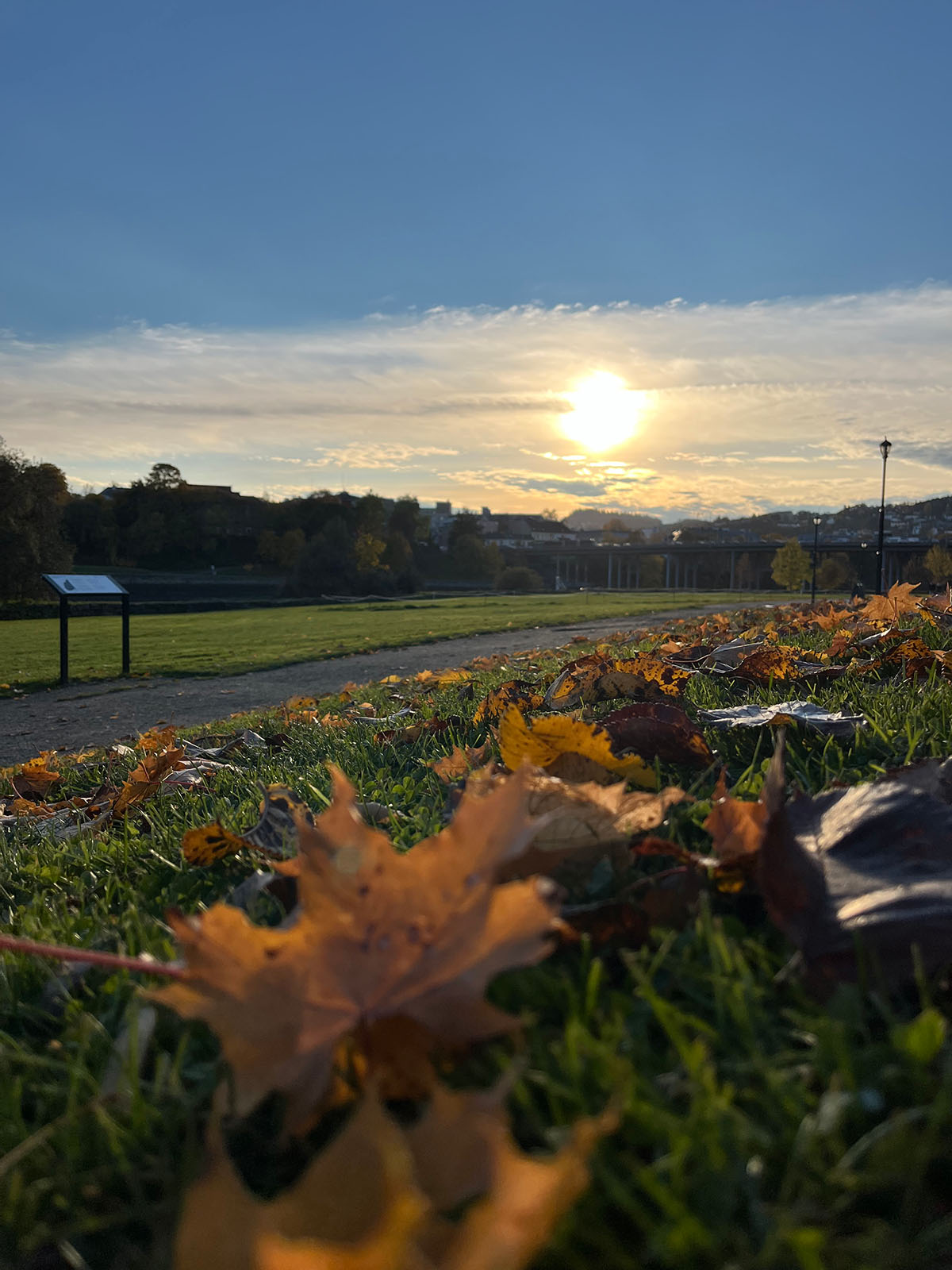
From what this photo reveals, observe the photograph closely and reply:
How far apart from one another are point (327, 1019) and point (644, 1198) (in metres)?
0.34

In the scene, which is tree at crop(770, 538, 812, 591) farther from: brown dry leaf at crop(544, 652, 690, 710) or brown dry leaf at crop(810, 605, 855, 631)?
brown dry leaf at crop(544, 652, 690, 710)

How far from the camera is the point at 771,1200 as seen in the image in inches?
29.2

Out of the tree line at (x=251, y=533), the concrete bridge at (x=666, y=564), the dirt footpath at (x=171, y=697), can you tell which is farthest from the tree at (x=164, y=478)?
the dirt footpath at (x=171, y=697)

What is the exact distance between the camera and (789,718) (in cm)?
225

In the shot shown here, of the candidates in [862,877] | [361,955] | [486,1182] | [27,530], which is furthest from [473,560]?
[486,1182]

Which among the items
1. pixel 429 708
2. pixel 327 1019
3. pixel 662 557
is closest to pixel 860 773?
pixel 327 1019

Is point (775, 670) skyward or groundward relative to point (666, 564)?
groundward

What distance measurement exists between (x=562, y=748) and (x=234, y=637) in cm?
2260

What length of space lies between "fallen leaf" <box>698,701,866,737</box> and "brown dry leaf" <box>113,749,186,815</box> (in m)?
1.84

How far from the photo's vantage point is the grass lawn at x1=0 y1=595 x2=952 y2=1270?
707 millimetres

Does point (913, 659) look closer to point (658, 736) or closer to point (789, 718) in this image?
point (789, 718)

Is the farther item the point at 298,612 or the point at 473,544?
the point at 473,544

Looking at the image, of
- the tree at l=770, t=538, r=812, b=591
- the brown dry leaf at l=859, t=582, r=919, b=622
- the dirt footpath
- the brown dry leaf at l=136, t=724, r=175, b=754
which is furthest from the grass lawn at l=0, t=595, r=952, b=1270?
the tree at l=770, t=538, r=812, b=591

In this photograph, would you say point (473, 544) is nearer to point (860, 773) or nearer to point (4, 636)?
point (4, 636)
